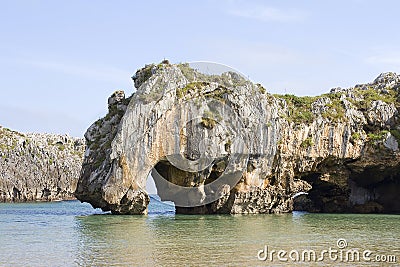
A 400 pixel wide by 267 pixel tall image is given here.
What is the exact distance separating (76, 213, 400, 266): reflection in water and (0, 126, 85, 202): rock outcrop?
64.5m

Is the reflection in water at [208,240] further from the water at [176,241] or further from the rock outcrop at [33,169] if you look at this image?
the rock outcrop at [33,169]

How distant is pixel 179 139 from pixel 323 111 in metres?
13.8

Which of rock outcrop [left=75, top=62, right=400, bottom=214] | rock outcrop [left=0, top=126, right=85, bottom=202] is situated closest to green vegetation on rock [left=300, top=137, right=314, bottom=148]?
rock outcrop [left=75, top=62, right=400, bottom=214]

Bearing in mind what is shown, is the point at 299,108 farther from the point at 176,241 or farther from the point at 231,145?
the point at 176,241

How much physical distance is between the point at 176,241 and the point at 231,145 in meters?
18.4

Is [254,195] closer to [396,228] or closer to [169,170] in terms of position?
[169,170]

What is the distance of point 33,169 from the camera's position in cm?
9969

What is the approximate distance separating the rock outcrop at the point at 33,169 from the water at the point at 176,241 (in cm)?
6493

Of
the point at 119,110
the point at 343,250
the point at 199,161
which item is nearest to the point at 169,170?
the point at 199,161

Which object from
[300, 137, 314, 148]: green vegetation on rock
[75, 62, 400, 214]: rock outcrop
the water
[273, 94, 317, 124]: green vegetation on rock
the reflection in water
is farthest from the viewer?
[273, 94, 317, 124]: green vegetation on rock

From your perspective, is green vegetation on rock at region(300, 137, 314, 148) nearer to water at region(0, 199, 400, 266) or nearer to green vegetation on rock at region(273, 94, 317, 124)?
green vegetation on rock at region(273, 94, 317, 124)

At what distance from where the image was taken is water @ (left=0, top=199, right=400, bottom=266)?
19.5 metres

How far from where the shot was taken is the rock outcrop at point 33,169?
9550cm

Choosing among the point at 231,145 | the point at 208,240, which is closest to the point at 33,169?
the point at 231,145
